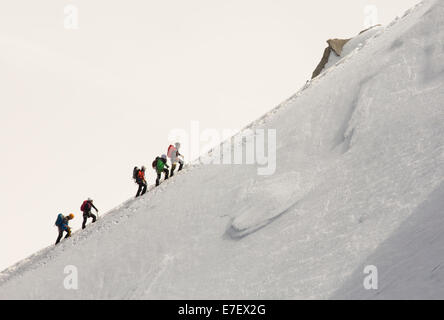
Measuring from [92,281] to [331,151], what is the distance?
32.3ft

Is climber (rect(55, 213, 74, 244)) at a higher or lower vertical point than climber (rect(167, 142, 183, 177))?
lower

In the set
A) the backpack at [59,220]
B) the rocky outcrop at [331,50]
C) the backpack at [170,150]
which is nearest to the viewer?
the backpack at [59,220]

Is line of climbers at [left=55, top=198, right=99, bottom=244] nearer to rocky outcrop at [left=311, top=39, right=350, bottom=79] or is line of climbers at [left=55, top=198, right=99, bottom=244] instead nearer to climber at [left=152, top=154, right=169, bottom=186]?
climber at [left=152, top=154, right=169, bottom=186]

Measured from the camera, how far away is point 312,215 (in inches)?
623

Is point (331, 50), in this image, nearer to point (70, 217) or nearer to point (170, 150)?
point (170, 150)

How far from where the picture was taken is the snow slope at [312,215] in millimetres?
13148

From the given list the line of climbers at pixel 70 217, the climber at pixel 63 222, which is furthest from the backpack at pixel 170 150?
the climber at pixel 63 222

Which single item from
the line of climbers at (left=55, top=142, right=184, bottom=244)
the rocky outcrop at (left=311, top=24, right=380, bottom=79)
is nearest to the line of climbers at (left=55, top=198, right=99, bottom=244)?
the line of climbers at (left=55, top=142, right=184, bottom=244)

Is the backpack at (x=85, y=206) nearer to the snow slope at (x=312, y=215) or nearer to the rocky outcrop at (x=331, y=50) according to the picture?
the snow slope at (x=312, y=215)

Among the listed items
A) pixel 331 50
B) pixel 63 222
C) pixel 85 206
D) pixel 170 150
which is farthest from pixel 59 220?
pixel 331 50

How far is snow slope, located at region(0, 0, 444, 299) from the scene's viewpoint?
518 inches

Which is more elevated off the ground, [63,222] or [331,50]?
[331,50]
